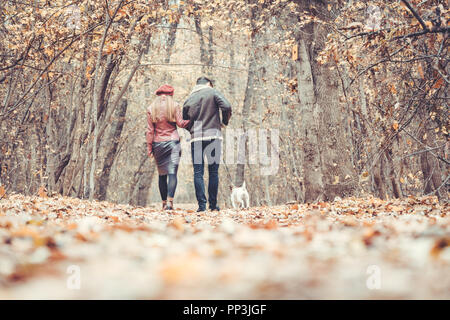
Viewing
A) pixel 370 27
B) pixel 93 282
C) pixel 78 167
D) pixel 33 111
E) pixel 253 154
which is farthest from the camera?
pixel 253 154

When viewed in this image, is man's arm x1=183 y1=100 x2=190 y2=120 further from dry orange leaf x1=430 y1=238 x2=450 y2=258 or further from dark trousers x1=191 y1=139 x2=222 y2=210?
dry orange leaf x1=430 y1=238 x2=450 y2=258

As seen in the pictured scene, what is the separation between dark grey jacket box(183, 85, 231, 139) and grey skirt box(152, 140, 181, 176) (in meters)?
0.47

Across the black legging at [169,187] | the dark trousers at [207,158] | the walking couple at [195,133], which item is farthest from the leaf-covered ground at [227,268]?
the black legging at [169,187]

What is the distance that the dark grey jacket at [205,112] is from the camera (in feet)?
26.5

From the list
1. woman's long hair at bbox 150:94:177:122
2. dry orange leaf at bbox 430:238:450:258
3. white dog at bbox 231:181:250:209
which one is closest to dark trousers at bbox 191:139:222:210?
woman's long hair at bbox 150:94:177:122

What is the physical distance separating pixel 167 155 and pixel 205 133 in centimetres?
90

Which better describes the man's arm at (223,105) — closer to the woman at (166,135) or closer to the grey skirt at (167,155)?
the woman at (166,135)

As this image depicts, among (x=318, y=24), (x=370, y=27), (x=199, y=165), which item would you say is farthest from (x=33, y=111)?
(x=370, y=27)

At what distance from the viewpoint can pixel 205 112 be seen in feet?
26.7

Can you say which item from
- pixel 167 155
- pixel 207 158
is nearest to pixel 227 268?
pixel 207 158

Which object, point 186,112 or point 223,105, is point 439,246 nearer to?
point 223,105

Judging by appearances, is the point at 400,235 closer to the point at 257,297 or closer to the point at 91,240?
the point at 257,297

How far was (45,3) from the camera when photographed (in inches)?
357
